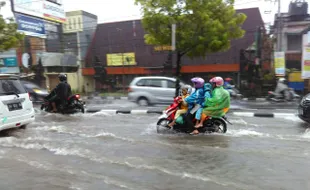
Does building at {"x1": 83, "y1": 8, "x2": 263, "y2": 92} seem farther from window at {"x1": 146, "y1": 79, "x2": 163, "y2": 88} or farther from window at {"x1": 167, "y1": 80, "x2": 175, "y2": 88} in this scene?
window at {"x1": 167, "y1": 80, "x2": 175, "y2": 88}

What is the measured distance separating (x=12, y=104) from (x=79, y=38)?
23793 mm

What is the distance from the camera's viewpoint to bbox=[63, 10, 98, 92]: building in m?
28.8

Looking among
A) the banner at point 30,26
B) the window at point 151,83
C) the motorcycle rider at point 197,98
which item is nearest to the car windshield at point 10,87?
the motorcycle rider at point 197,98

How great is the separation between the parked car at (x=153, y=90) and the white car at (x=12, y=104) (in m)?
6.38

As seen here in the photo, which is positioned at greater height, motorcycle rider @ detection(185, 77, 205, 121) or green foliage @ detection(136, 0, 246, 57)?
green foliage @ detection(136, 0, 246, 57)

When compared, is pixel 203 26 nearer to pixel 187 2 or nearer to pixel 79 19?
pixel 187 2

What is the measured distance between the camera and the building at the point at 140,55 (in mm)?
22828

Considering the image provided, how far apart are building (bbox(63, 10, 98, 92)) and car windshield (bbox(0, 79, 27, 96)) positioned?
70.7ft

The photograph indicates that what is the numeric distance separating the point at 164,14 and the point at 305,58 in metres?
8.03

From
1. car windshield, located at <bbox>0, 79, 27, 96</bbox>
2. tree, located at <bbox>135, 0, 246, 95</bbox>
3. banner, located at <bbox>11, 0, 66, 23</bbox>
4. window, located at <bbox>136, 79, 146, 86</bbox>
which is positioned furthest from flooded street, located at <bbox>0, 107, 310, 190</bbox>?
banner, located at <bbox>11, 0, 66, 23</bbox>

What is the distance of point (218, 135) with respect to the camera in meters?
6.90

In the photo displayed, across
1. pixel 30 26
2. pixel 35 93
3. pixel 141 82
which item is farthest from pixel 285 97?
pixel 30 26

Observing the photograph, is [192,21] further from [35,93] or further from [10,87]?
[10,87]

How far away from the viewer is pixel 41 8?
20984mm
